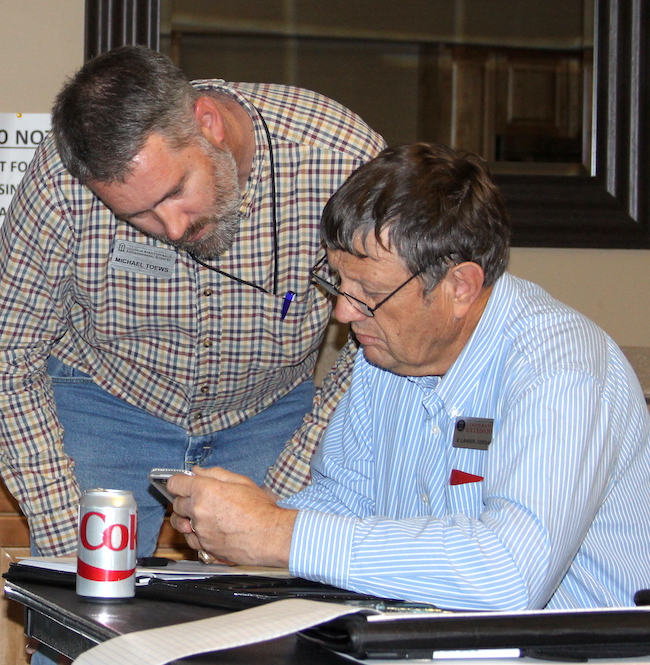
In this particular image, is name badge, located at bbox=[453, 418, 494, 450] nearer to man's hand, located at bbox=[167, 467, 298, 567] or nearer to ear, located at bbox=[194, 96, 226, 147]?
man's hand, located at bbox=[167, 467, 298, 567]

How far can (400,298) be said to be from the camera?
1.37 metres

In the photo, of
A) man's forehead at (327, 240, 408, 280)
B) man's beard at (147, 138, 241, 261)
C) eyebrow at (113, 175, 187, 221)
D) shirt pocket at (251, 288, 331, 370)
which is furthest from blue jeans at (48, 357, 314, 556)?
man's forehead at (327, 240, 408, 280)

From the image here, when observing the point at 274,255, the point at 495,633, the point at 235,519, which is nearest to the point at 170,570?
the point at 235,519

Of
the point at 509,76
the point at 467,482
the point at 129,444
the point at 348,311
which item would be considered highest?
the point at 509,76

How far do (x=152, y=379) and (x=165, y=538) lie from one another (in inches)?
21.7

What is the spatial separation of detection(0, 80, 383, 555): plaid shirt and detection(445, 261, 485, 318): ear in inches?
21.5

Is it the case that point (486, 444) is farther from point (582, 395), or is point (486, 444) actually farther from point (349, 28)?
point (349, 28)

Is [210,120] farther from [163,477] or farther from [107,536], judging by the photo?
[107,536]

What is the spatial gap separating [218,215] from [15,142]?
3.68ft

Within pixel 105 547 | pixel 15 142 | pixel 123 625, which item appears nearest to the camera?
pixel 123 625

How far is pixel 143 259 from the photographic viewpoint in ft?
6.01

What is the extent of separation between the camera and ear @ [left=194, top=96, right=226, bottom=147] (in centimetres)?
165

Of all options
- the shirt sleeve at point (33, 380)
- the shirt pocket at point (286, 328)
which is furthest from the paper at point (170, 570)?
the shirt pocket at point (286, 328)

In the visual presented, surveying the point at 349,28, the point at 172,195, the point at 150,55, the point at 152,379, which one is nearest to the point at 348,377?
the point at 152,379
